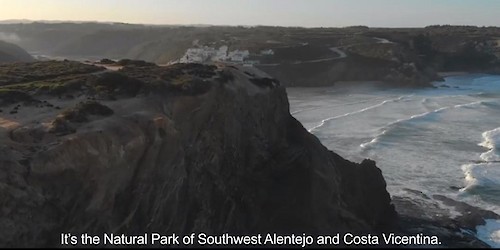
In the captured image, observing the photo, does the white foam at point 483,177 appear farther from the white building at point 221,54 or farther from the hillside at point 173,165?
the white building at point 221,54

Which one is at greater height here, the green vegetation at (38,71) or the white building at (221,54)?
the green vegetation at (38,71)

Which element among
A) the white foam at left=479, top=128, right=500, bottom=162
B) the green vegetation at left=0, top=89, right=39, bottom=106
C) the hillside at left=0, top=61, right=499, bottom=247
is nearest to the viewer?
the hillside at left=0, top=61, right=499, bottom=247

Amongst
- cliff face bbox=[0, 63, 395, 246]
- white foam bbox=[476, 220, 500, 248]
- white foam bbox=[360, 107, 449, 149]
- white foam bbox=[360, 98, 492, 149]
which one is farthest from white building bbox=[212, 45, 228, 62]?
white foam bbox=[476, 220, 500, 248]

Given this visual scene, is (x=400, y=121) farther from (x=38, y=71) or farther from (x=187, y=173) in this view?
(x=187, y=173)

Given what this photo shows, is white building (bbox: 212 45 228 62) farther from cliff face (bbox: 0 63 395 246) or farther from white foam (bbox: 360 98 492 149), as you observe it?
cliff face (bbox: 0 63 395 246)

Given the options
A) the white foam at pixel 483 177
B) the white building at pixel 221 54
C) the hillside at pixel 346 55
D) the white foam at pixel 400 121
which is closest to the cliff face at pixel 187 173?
the white foam at pixel 483 177

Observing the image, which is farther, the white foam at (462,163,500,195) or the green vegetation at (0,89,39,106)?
the white foam at (462,163,500,195)
